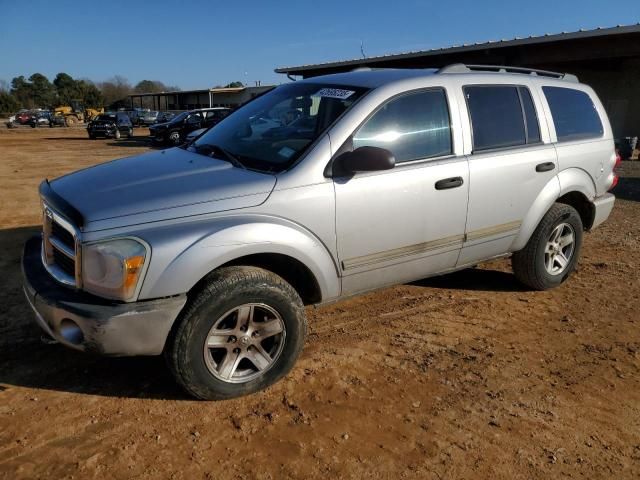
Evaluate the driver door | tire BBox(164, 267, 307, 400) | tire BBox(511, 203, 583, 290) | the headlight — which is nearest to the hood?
the headlight

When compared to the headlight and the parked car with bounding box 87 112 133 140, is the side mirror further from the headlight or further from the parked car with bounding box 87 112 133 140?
the parked car with bounding box 87 112 133 140

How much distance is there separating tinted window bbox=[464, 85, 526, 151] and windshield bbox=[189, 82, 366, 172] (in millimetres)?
970

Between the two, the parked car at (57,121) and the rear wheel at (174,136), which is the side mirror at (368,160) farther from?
the parked car at (57,121)

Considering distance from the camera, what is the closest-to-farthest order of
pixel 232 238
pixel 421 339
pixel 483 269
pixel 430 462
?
pixel 430 462 < pixel 232 238 < pixel 421 339 < pixel 483 269

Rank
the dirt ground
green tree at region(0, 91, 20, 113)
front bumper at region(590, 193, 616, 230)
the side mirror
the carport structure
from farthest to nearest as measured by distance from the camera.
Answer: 1. green tree at region(0, 91, 20, 113)
2. the carport structure
3. front bumper at region(590, 193, 616, 230)
4. the side mirror
5. the dirt ground

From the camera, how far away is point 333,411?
9.73 feet

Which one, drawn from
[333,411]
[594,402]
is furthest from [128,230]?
[594,402]

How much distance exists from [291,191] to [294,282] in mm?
670

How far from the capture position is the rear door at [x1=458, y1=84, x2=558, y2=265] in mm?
3865

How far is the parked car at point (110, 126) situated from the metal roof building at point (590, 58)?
17.4 meters

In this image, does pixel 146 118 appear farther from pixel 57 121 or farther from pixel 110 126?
pixel 110 126

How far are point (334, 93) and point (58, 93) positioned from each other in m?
97.8

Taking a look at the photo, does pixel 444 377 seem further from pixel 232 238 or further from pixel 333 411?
pixel 232 238

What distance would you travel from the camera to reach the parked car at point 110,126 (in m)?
28.5
